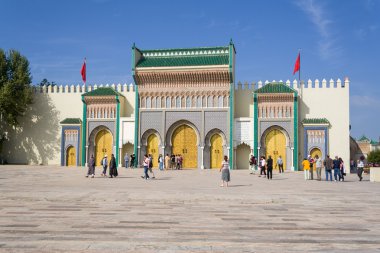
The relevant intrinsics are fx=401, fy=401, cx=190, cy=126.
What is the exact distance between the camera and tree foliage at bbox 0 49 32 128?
33000 mm

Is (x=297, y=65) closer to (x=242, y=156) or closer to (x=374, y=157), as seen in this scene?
(x=242, y=156)

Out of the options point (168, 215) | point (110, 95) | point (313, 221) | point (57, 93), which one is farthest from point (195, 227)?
point (57, 93)

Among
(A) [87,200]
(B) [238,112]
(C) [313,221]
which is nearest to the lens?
(C) [313,221]

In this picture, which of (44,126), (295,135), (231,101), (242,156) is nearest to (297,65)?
(295,135)

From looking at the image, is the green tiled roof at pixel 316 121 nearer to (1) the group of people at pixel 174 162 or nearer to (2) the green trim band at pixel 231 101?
(2) the green trim band at pixel 231 101

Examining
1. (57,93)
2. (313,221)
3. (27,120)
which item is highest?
(57,93)

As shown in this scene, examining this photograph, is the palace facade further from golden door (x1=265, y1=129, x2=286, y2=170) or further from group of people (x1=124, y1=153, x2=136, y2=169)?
group of people (x1=124, y1=153, x2=136, y2=169)

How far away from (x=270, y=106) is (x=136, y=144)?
11.0m

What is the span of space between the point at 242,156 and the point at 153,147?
7166 millimetres

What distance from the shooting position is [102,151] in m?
33.4

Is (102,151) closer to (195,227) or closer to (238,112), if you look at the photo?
(238,112)

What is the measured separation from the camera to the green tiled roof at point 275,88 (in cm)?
3025

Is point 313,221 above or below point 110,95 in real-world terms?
below

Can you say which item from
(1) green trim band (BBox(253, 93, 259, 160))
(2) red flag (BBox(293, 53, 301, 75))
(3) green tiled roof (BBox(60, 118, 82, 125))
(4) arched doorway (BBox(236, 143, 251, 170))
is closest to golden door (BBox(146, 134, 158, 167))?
(3) green tiled roof (BBox(60, 118, 82, 125))
